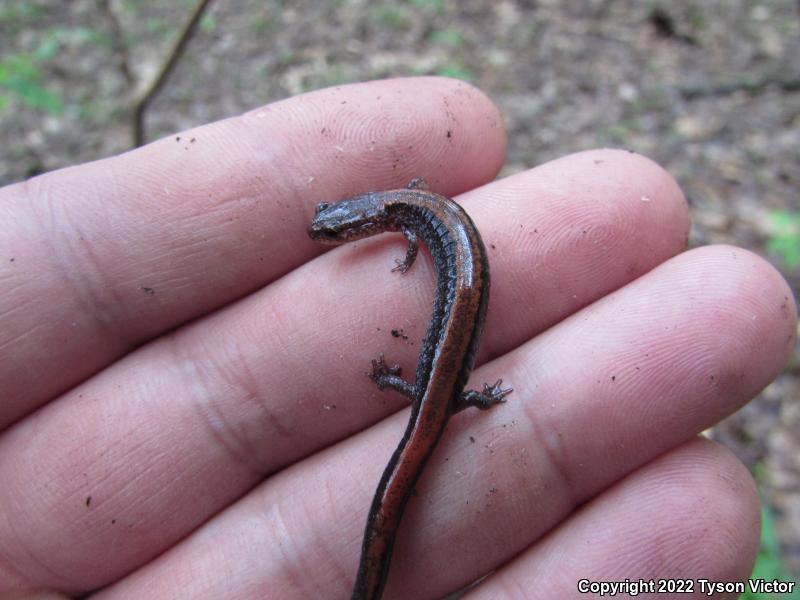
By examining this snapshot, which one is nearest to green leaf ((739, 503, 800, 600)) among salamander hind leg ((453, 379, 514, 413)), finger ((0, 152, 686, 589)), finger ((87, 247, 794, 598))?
finger ((87, 247, 794, 598))

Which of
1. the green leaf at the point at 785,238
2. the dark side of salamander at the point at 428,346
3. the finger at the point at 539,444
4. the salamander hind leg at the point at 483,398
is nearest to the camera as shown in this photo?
the finger at the point at 539,444

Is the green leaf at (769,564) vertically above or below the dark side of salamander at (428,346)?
below

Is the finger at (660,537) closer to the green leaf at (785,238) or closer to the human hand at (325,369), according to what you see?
the human hand at (325,369)

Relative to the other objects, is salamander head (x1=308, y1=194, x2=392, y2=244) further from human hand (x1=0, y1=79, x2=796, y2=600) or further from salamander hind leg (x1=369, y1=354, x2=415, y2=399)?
salamander hind leg (x1=369, y1=354, x2=415, y2=399)

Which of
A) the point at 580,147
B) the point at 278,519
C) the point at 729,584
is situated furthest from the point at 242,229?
the point at 580,147

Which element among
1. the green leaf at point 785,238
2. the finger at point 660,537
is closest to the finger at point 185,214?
the finger at point 660,537

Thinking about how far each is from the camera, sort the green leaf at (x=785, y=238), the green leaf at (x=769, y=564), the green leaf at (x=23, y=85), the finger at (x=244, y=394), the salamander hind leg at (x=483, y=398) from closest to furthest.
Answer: the salamander hind leg at (x=483, y=398), the finger at (x=244, y=394), the green leaf at (x=769, y=564), the green leaf at (x=23, y=85), the green leaf at (x=785, y=238)
